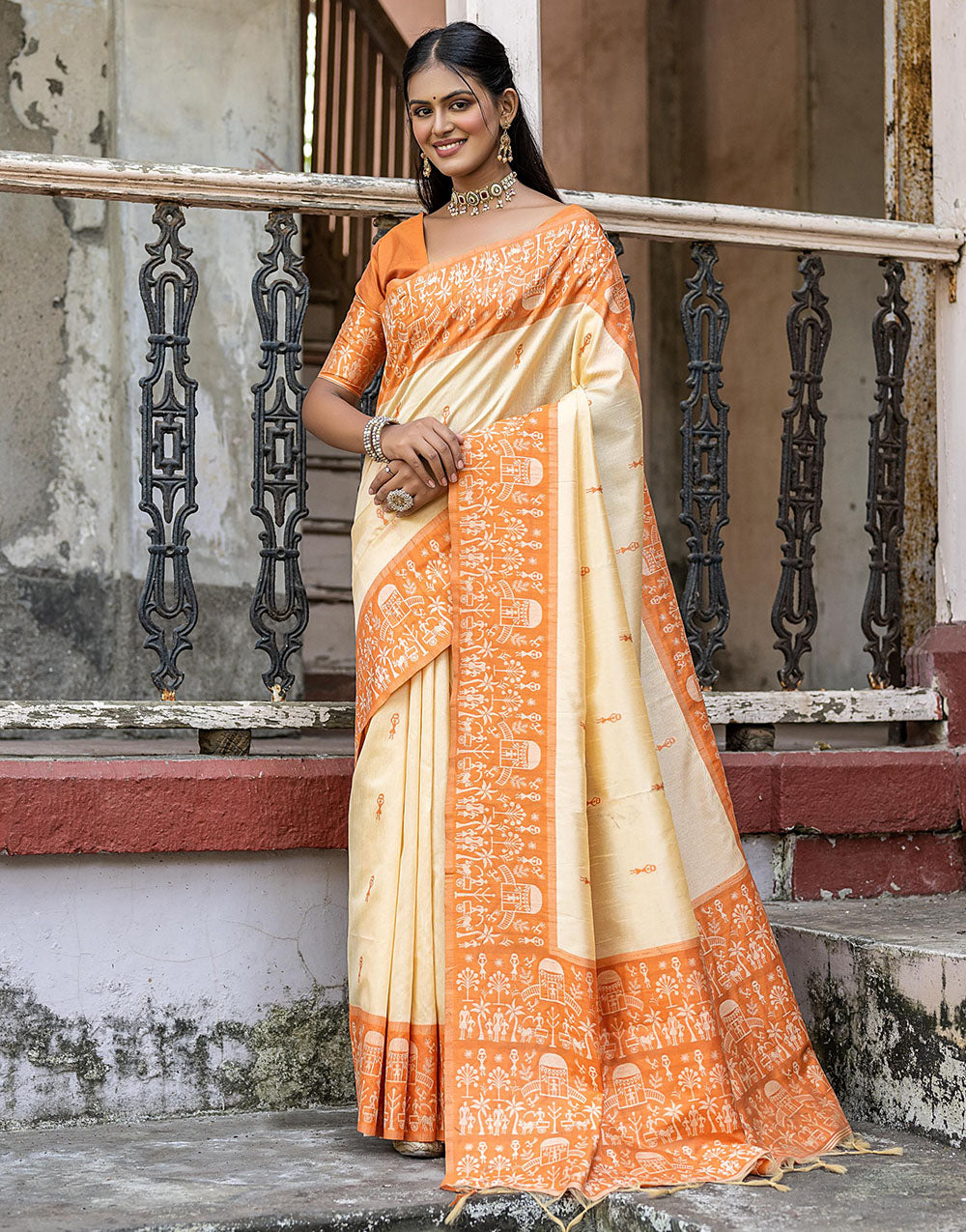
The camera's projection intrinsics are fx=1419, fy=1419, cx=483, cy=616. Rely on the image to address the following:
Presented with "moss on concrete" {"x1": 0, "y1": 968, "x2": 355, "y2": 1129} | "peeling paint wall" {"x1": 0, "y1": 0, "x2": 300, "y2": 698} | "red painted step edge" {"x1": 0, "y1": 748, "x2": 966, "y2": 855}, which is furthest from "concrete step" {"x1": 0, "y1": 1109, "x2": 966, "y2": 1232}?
"peeling paint wall" {"x1": 0, "y1": 0, "x2": 300, "y2": 698}

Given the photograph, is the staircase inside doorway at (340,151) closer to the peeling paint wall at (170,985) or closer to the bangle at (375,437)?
the peeling paint wall at (170,985)

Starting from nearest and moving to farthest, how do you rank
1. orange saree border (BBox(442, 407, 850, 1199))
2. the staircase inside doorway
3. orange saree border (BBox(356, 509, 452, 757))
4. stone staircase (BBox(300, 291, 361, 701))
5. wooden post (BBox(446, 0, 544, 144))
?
orange saree border (BBox(442, 407, 850, 1199)), orange saree border (BBox(356, 509, 452, 757)), wooden post (BBox(446, 0, 544, 144)), stone staircase (BBox(300, 291, 361, 701)), the staircase inside doorway

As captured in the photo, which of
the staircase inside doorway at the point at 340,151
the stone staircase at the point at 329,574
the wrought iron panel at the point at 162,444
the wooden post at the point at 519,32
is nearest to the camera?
the wrought iron panel at the point at 162,444

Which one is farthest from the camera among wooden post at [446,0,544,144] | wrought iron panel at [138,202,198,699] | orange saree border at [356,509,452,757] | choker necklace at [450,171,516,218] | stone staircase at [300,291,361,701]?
stone staircase at [300,291,361,701]

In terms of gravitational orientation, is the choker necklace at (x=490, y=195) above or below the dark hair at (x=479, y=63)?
below

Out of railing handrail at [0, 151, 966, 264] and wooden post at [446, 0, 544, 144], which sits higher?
wooden post at [446, 0, 544, 144]

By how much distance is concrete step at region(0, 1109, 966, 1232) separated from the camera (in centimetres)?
198

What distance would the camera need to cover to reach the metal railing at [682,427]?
2.97 m

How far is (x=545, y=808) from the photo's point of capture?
229 centimetres

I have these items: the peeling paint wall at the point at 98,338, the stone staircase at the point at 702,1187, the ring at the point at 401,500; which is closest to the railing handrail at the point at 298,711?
the stone staircase at the point at 702,1187

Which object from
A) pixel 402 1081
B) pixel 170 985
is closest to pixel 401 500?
pixel 402 1081

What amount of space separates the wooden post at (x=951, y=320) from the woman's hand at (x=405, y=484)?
1697mm

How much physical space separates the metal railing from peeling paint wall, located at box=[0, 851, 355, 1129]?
327 mm

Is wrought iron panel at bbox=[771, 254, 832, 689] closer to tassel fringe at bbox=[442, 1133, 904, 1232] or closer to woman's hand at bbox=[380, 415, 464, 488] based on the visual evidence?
woman's hand at bbox=[380, 415, 464, 488]
